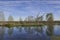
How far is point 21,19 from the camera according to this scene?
456 centimetres

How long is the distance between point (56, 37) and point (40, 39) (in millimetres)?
432

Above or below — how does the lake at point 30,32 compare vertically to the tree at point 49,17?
below

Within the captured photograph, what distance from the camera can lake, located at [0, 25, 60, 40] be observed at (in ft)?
14.6

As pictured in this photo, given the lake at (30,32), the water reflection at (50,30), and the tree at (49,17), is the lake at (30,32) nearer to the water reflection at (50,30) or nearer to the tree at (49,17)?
the water reflection at (50,30)

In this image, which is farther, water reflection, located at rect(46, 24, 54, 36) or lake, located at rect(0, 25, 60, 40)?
water reflection, located at rect(46, 24, 54, 36)

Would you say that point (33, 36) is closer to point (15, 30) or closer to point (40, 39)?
point (40, 39)

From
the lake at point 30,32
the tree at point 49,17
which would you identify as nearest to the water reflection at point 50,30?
the lake at point 30,32

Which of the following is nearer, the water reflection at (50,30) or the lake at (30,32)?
the lake at (30,32)

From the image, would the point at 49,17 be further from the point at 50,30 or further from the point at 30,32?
the point at 30,32

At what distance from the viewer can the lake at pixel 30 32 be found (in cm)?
444

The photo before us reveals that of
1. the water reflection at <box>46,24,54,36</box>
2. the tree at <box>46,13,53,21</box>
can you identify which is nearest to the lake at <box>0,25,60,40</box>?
the water reflection at <box>46,24,54,36</box>

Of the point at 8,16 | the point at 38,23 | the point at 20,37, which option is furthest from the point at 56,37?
the point at 8,16

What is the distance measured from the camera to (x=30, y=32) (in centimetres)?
466

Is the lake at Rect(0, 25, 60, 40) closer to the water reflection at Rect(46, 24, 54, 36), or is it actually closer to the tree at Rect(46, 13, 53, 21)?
the water reflection at Rect(46, 24, 54, 36)
